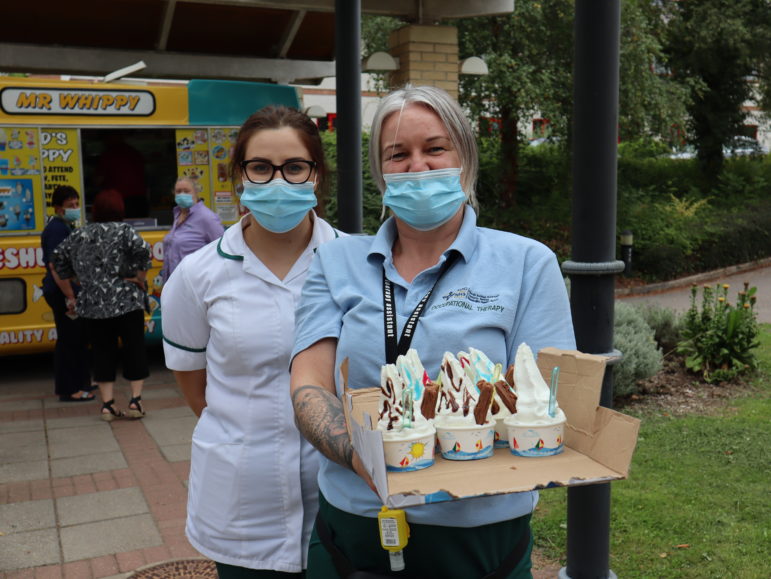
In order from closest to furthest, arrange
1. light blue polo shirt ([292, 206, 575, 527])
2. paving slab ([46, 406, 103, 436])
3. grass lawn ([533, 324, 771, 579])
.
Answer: light blue polo shirt ([292, 206, 575, 527]) → grass lawn ([533, 324, 771, 579]) → paving slab ([46, 406, 103, 436])

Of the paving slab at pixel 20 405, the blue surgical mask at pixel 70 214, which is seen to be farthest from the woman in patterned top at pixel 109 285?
the paving slab at pixel 20 405

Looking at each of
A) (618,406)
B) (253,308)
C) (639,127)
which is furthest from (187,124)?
(639,127)

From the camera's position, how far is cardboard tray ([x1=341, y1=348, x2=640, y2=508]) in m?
1.48

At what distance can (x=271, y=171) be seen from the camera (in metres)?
2.71

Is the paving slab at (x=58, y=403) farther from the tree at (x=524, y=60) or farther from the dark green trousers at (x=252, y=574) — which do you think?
the tree at (x=524, y=60)

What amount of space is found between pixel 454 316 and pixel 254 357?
2.82 ft

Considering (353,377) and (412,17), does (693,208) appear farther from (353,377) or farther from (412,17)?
(353,377)

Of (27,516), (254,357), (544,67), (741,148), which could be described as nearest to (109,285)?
(27,516)

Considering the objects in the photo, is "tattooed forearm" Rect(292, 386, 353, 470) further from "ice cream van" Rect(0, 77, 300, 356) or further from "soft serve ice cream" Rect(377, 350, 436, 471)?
"ice cream van" Rect(0, 77, 300, 356)

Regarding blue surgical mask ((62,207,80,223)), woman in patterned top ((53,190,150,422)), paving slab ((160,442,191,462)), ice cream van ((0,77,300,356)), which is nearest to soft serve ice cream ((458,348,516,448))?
paving slab ((160,442,191,462))

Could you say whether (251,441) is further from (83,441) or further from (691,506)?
(83,441)

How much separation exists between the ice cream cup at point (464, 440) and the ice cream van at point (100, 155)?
7519mm

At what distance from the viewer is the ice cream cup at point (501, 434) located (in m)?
1.74

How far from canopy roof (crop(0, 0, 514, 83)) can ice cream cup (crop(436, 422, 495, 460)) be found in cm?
789
